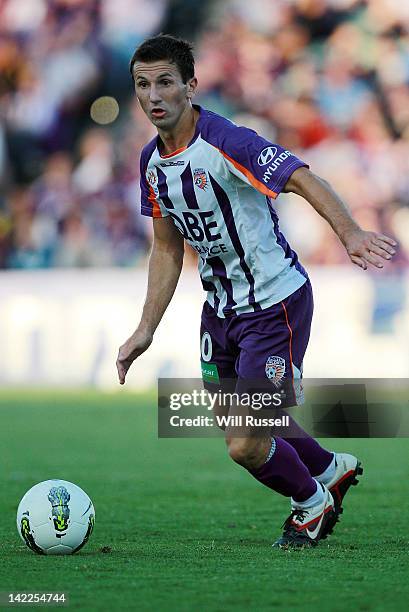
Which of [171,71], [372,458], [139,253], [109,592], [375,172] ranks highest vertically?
[375,172]


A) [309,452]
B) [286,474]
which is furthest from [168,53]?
[309,452]

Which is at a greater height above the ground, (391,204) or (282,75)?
(282,75)

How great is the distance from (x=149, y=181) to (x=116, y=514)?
6.36 ft

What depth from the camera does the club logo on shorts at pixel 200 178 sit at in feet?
15.8

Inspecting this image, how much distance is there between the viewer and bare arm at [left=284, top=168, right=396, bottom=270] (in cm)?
398

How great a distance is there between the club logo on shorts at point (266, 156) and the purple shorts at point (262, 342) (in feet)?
2.31

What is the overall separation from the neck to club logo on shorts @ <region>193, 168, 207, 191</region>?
14cm

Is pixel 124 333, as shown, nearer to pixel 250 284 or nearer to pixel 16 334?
pixel 16 334

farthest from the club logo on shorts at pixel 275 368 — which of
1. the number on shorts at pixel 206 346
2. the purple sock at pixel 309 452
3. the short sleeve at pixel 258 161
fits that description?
the short sleeve at pixel 258 161

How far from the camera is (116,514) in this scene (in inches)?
238

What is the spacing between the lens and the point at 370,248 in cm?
400

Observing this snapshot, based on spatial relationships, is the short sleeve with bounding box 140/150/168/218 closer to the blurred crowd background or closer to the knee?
the knee

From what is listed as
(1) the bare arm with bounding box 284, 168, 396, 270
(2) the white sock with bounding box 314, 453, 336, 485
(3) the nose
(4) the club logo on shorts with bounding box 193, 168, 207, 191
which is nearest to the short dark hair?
(3) the nose

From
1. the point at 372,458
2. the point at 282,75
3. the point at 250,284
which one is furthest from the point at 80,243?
the point at 250,284
